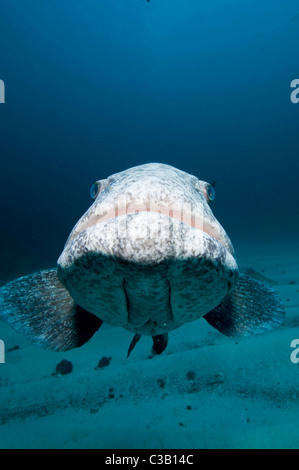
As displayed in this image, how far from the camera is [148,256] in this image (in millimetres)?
1056

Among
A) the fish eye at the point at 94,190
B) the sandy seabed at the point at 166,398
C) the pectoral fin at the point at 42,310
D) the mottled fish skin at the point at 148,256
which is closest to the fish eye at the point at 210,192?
the mottled fish skin at the point at 148,256

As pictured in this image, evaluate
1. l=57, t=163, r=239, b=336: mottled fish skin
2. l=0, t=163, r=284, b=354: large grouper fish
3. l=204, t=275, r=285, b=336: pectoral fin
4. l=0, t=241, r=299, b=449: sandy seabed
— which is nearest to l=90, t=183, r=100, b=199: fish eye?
l=0, t=163, r=284, b=354: large grouper fish

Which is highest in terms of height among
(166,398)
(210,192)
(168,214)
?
(210,192)

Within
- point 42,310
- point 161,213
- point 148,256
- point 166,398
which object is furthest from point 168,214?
point 166,398

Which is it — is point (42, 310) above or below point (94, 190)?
below

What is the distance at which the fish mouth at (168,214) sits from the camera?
1.29m

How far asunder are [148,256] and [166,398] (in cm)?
452

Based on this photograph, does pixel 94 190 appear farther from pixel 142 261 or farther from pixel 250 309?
pixel 250 309

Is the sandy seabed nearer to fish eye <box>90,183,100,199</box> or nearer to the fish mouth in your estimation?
the fish mouth

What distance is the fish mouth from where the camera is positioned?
50.9 inches

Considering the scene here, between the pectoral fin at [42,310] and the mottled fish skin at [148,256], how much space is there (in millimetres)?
1001

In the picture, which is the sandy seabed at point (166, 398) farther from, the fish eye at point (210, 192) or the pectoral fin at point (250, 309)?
the fish eye at point (210, 192)
